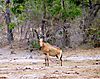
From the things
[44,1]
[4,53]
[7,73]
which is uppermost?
[44,1]

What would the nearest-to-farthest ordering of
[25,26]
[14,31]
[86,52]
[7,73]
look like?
[7,73] → [86,52] → [25,26] → [14,31]

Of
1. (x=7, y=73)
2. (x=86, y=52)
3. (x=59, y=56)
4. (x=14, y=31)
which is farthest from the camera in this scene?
(x=14, y=31)

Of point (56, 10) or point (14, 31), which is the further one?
point (14, 31)

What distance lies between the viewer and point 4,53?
25.5 m

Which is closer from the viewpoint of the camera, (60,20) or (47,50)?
(47,50)

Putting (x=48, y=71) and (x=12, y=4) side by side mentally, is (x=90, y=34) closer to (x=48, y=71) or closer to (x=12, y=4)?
(x=12, y=4)

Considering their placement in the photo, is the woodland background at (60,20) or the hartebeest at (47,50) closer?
the hartebeest at (47,50)

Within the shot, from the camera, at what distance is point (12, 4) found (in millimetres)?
26594

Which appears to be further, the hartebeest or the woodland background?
the woodland background

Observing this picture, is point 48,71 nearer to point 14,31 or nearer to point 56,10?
point 56,10

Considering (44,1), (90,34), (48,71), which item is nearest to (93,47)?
(90,34)

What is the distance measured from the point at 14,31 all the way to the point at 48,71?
17.5m

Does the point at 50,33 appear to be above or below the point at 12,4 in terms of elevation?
below

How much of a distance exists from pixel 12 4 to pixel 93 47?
269 inches
